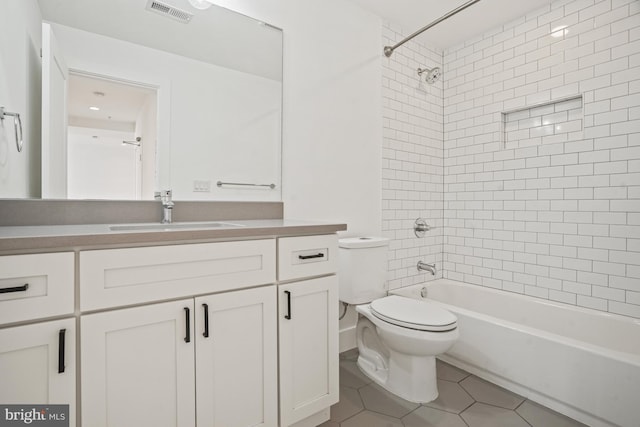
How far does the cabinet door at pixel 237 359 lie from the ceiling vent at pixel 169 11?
1.45 metres

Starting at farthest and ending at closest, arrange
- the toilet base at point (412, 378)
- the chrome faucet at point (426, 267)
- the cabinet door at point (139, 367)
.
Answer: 1. the chrome faucet at point (426, 267)
2. the toilet base at point (412, 378)
3. the cabinet door at point (139, 367)

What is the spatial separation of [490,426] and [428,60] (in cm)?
274

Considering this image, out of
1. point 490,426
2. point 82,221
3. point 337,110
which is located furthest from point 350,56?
point 490,426

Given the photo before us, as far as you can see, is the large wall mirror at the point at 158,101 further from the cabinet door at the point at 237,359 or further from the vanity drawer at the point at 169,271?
the cabinet door at the point at 237,359

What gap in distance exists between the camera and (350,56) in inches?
90.1

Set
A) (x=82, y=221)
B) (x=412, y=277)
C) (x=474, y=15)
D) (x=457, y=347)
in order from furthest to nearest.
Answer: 1. (x=412, y=277)
2. (x=474, y=15)
3. (x=457, y=347)
4. (x=82, y=221)

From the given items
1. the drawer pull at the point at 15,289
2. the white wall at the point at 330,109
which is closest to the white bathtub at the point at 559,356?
the white wall at the point at 330,109

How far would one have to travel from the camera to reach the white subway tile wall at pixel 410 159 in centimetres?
253

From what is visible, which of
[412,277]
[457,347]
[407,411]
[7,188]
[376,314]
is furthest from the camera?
[412,277]

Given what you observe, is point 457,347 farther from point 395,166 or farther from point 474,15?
point 474,15

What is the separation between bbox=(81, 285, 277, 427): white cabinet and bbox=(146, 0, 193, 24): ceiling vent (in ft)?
4.74

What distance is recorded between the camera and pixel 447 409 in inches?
65.4

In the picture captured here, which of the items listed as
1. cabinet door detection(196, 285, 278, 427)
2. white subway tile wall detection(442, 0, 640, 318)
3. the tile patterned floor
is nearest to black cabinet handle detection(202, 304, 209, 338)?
cabinet door detection(196, 285, 278, 427)

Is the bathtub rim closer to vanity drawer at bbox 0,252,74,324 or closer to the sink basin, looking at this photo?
the sink basin
